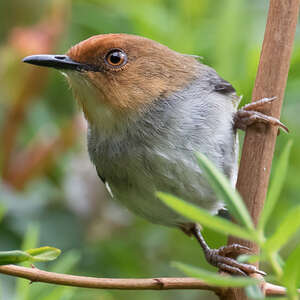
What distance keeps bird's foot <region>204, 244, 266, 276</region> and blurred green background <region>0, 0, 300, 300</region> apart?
32.3 inches

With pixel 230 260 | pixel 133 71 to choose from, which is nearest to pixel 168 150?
pixel 133 71

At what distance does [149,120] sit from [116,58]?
1.25 feet

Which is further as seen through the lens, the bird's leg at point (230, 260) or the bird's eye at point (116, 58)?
the bird's eye at point (116, 58)

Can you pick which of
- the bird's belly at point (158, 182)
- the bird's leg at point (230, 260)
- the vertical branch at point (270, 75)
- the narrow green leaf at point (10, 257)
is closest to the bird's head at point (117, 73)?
the bird's belly at point (158, 182)

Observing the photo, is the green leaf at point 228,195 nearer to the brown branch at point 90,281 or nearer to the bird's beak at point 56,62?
the brown branch at point 90,281

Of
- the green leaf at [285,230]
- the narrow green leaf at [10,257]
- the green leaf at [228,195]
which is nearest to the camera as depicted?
the green leaf at [285,230]

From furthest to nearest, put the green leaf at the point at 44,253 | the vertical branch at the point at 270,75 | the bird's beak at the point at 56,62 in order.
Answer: the bird's beak at the point at 56,62 → the vertical branch at the point at 270,75 → the green leaf at the point at 44,253

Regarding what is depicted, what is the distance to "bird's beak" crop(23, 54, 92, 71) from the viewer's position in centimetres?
271

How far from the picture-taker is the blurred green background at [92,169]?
11.0ft

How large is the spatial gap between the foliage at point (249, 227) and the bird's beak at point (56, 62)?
5.72 feet

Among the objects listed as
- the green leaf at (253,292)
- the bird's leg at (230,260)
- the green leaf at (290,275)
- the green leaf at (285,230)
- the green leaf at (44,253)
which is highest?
the green leaf at (285,230)

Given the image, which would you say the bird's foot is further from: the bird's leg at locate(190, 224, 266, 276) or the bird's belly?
the bird's belly

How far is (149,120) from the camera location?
2.89 metres

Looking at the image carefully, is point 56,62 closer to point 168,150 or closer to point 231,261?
point 168,150
